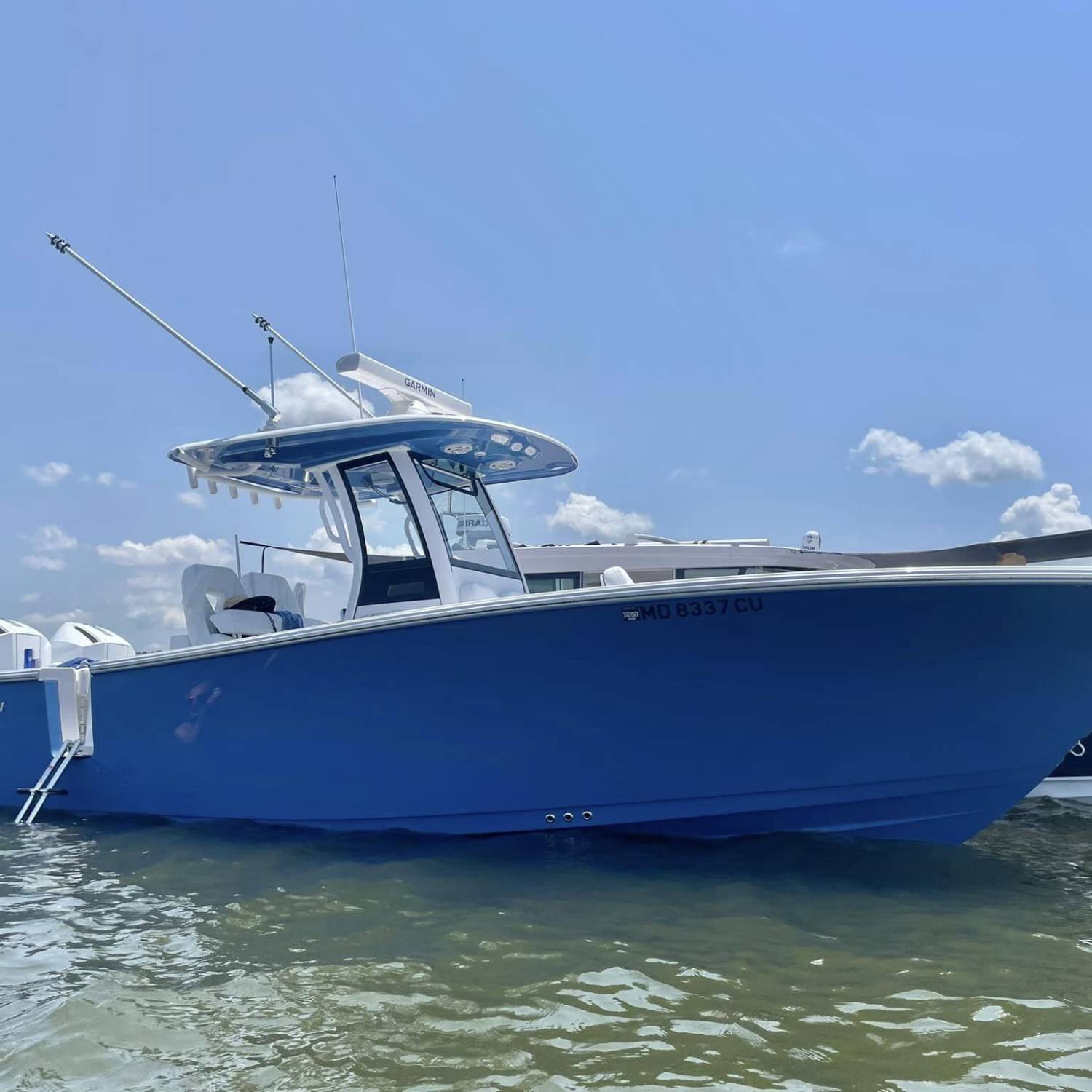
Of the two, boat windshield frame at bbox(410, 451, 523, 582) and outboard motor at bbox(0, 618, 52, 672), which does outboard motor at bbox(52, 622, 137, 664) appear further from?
boat windshield frame at bbox(410, 451, 523, 582)

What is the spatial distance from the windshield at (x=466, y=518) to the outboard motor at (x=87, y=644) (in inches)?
137

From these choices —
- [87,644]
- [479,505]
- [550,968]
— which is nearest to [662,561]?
[479,505]

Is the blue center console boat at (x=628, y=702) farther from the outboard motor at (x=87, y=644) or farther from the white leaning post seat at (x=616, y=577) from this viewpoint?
the outboard motor at (x=87, y=644)

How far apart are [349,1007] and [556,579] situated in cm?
918

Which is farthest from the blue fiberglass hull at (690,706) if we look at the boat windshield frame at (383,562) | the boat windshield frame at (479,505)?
the boat windshield frame at (479,505)

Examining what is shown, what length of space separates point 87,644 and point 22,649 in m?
0.57

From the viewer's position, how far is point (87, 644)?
938cm

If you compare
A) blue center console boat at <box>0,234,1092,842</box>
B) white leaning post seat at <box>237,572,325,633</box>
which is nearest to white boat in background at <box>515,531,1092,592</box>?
white leaning post seat at <box>237,572,325,633</box>

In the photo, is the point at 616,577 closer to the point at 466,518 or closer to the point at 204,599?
the point at 466,518

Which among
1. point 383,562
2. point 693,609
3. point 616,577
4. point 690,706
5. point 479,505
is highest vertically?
point 479,505

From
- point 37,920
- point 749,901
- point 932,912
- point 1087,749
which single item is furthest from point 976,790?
point 37,920

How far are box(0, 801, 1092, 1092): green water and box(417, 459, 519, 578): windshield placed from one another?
2311 mm

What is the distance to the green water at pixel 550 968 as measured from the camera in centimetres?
315

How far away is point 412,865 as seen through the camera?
5.57 meters
